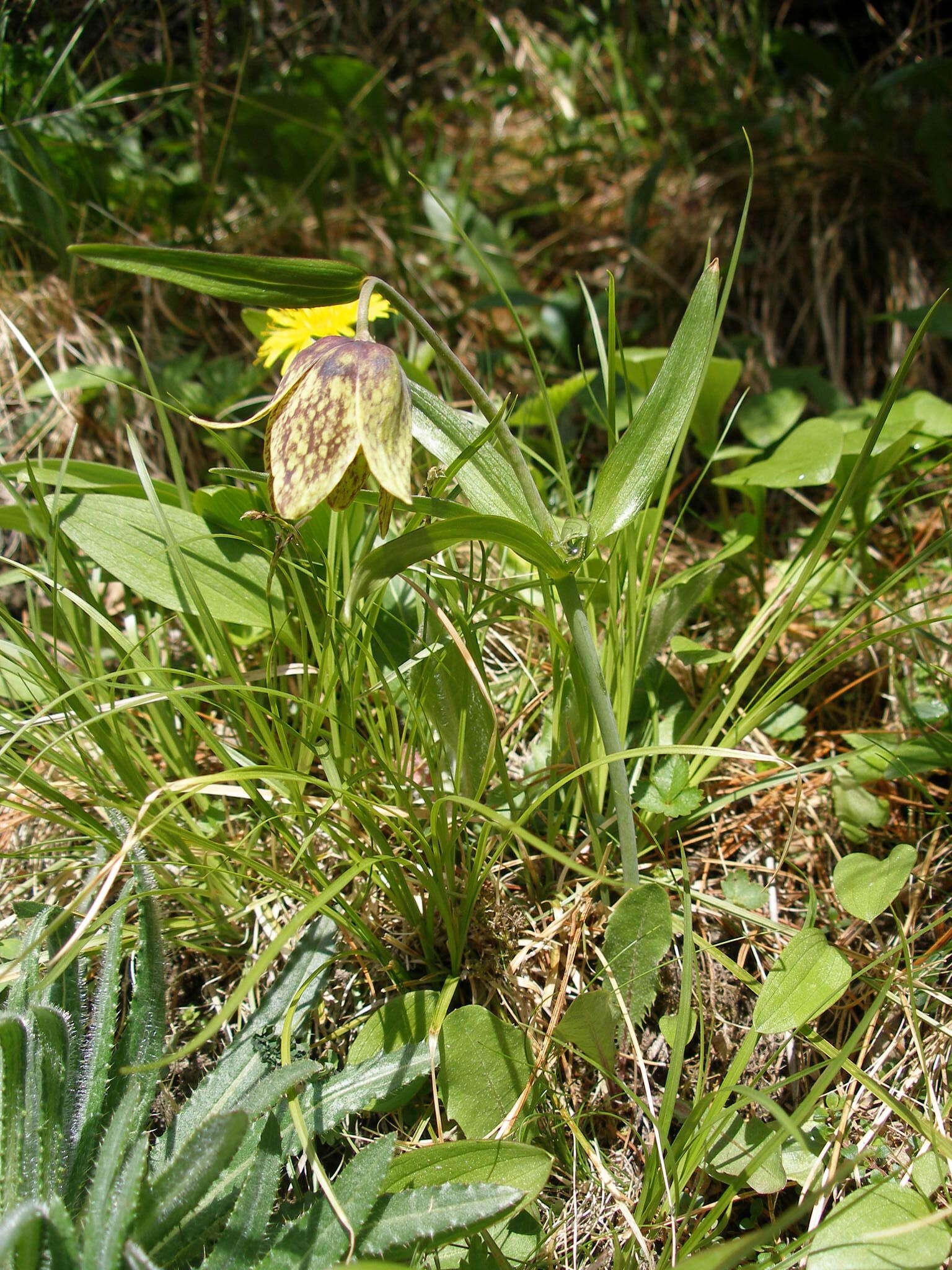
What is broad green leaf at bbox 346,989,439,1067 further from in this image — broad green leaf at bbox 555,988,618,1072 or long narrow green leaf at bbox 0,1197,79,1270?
long narrow green leaf at bbox 0,1197,79,1270

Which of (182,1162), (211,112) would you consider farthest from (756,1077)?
(211,112)

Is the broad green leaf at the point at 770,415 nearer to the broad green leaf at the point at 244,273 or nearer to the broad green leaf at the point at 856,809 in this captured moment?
the broad green leaf at the point at 856,809

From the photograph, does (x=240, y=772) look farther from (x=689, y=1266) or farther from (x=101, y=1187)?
(x=689, y=1266)

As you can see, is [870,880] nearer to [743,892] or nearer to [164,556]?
[743,892]

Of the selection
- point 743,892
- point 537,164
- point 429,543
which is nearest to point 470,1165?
point 743,892

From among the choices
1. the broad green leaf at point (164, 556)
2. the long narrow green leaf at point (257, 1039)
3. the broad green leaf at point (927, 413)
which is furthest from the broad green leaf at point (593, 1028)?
the broad green leaf at point (927, 413)
